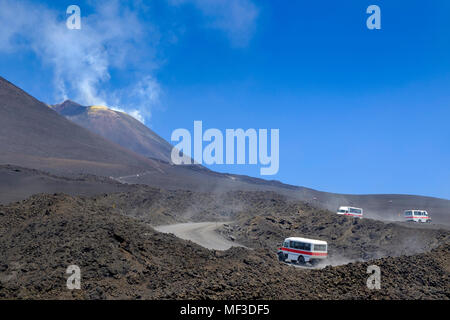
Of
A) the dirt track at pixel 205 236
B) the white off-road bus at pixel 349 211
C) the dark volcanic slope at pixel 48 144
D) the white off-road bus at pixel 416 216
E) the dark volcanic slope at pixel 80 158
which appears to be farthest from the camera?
the dark volcanic slope at pixel 48 144

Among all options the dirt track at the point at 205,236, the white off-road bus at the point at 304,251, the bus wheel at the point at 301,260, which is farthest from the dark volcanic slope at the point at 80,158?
the bus wheel at the point at 301,260

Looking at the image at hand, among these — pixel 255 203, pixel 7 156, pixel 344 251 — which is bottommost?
pixel 344 251

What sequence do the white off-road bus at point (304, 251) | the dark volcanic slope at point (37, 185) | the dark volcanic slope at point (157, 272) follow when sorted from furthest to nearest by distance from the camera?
the dark volcanic slope at point (37, 185) → the white off-road bus at point (304, 251) → the dark volcanic slope at point (157, 272)

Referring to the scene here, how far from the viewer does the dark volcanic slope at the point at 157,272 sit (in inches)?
551

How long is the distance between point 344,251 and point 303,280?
24.2 meters

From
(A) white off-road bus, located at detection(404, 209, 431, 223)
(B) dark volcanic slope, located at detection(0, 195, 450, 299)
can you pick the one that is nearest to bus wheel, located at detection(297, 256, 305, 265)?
(B) dark volcanic slope, located at detection(0, 195, 450, 299)

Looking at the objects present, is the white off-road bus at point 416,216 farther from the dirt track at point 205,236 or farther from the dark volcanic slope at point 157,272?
the dark volcanic slope at point 157,272

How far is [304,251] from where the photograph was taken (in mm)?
29453

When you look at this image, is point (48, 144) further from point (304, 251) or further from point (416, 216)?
point (304, 251)

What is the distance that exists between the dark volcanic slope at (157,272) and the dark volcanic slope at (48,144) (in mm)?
73181

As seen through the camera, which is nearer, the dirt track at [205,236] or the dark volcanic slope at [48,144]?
the dirt track at [205,236]
